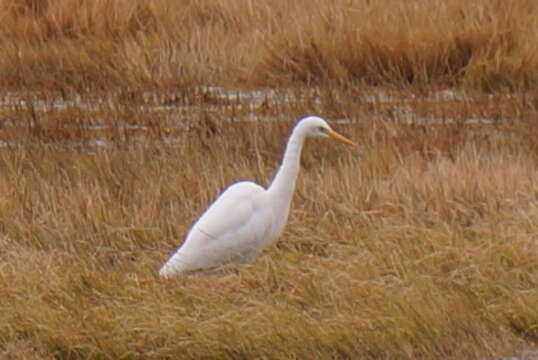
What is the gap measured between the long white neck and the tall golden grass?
3843mm

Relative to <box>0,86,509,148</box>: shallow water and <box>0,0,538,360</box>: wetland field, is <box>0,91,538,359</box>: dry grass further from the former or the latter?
<box>0,86,509,148</box>: shallow water

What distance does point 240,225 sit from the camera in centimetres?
582

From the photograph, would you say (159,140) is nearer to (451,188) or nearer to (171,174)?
(171,174)

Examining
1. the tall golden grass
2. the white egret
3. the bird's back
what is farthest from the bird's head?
the tall golden grass

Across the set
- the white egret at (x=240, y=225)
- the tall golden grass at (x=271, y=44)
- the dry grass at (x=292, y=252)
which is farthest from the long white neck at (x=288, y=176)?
the tall golden grass at (x=271, y=44)

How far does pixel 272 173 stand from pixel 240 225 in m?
1.79

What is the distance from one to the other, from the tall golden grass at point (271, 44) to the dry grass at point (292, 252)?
1.75 m

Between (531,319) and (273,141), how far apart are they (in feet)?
11.3

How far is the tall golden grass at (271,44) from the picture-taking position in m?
10.2

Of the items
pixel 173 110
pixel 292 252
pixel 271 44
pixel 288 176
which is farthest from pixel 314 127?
pixel 271 44

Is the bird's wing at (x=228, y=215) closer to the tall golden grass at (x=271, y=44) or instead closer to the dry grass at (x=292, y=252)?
the dry grass at (x=292, y=252)

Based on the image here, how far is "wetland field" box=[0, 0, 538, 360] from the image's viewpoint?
5051mm

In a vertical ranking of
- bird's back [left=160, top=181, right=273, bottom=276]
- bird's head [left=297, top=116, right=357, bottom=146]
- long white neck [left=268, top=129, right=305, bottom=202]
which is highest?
bird's head [left=297, top=116, right=357, bottom=146]

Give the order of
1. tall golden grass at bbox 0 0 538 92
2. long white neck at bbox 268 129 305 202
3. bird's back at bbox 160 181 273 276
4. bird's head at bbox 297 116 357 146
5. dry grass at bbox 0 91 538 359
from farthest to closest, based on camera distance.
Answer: tall golden grass at bbox 0 0 538 92 < bird's head at bbox 297 116 357 146 < long white neck at bbox 268 129 305 202 < bird's back at bbox 160 181 273 276 < dry grass at bbox 0 91 538 359
